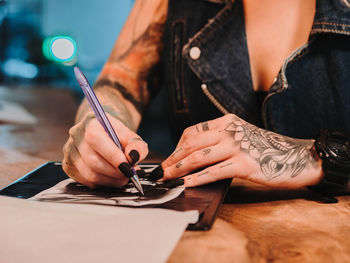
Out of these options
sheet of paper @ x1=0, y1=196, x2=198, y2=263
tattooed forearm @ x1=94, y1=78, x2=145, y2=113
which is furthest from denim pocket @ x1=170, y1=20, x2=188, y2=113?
sheet of paper @ x1=0, y1=196, x2=198, y2=263

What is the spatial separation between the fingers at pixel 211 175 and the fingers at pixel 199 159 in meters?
0.02

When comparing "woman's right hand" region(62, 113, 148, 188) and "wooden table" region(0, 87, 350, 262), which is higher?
"woman's right hand" region(62, 113, 148, 188)

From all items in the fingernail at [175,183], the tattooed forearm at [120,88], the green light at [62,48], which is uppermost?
the green light at [62,48]

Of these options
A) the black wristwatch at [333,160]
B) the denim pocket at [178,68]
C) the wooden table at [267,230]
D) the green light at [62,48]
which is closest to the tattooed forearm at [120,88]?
the denim pocket at [178,68]

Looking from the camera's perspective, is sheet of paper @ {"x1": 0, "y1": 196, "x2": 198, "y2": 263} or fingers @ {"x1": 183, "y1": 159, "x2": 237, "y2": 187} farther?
fingers @ {"x1": 183, "y1": 159, "x2": 237, "y2": 187}

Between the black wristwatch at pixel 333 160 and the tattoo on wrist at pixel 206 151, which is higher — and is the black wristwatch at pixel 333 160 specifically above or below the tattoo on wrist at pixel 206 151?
below

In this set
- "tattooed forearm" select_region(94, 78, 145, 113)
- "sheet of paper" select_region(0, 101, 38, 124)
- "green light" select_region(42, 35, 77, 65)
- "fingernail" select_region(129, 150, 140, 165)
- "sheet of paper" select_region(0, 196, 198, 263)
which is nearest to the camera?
"sheet of paper" select_region(0, 196, 198, 263)

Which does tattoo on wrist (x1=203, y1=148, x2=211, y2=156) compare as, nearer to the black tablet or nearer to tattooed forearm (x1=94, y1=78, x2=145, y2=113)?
the black tablet

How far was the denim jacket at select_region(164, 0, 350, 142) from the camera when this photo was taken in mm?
936

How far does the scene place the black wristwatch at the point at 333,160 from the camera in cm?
65

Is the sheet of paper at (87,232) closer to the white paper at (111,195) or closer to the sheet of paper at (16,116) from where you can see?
the white paper at (111,195)

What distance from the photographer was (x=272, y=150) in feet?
2.17

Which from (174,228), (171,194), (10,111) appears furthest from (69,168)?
(10,111)

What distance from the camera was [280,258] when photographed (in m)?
0.39
